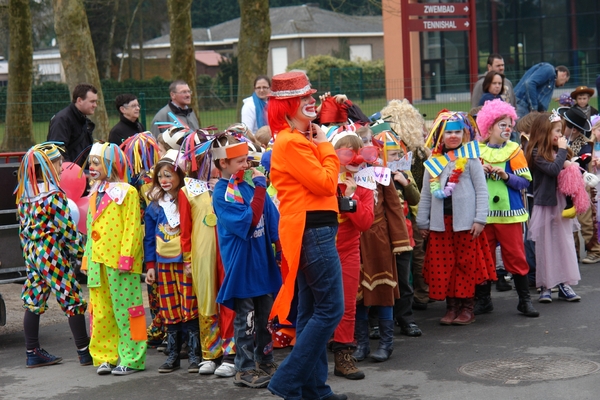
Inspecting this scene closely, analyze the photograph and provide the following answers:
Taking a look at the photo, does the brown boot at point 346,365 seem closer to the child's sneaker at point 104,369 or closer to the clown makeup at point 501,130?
the child's sneaker at point 104,369

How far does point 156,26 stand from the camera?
60031 mm

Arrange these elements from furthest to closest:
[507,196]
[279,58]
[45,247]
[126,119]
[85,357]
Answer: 1. [279,58]
2. [126,119]
3. [507,196]
4. [85,357]
5. [45,247]

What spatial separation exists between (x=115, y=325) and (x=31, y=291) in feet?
2.39

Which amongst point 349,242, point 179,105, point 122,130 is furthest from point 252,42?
point 349,242

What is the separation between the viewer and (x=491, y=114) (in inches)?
307

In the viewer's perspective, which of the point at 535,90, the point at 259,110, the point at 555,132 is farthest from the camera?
the point at 535,90

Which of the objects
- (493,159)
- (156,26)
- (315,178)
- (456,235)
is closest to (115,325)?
(315,178)

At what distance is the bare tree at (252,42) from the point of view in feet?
56.3

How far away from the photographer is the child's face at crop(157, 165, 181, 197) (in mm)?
6531

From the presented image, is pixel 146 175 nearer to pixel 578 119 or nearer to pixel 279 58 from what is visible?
pixel 578 119

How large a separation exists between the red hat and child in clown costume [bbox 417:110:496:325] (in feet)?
7.83

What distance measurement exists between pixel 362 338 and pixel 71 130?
4.78 m

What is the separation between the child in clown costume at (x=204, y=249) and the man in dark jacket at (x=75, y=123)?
3.64m

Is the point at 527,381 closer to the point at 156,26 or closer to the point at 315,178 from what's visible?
the point at 315,178
